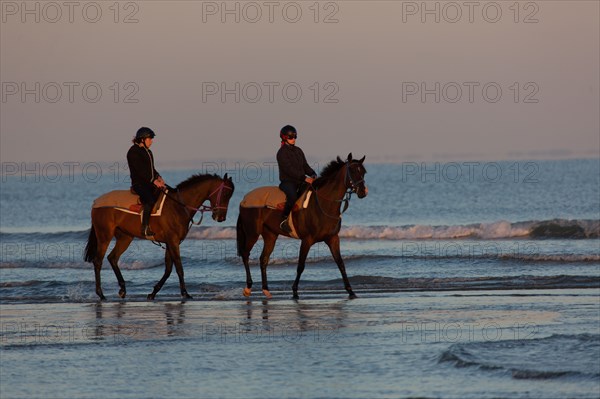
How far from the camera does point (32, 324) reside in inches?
634

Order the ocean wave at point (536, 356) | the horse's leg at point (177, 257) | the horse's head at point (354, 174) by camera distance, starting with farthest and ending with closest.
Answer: the horse's leg at point (177, 257) → the horse's head at point (354, 174) → the ocean wave at point (536, 356)

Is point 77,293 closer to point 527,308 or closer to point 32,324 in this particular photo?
point 32,324

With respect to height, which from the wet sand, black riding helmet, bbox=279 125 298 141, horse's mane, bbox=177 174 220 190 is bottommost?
the wet sand

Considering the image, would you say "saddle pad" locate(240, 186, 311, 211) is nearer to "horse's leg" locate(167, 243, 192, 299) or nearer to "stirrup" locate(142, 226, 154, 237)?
"horse's leg" locate(167, 243, 192, 299)

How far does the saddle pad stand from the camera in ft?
61.7

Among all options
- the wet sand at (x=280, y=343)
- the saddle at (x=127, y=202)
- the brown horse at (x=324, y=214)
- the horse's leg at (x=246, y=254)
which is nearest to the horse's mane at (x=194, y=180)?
the saddle at (x=127, y=202)

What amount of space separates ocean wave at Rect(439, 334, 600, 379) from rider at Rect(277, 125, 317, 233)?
20.5 ft

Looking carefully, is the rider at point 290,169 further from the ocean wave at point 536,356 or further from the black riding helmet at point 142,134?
the ocean wave at point 536,356

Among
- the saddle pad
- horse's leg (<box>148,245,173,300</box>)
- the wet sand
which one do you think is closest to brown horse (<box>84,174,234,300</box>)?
horse's leg (<box>148,245,173,300</box>)

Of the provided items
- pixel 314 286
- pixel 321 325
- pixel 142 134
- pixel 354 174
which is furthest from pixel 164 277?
pixel 321 325

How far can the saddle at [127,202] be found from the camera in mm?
19062

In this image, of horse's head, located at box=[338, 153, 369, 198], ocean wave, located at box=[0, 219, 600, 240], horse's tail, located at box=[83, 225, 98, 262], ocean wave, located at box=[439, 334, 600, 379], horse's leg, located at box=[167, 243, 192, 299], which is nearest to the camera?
ocean wave, located at box=[439, 334, 600, 379]

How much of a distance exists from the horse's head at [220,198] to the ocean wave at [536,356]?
6.69 meters

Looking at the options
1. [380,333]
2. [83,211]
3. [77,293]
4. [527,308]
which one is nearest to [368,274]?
[77,293]
